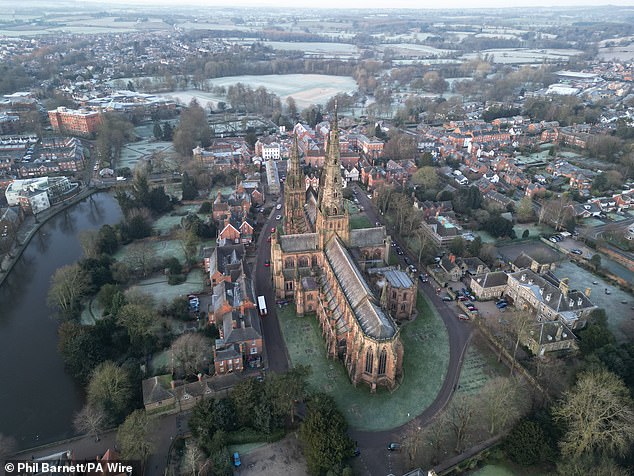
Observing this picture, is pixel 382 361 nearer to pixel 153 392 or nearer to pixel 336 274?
pixel 336 274

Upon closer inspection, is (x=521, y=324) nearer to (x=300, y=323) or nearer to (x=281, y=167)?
(x=300, y=323)

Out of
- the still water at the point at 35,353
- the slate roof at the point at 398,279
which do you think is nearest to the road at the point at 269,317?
the slate roof at the point at 398,279

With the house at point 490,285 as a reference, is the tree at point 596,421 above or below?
above

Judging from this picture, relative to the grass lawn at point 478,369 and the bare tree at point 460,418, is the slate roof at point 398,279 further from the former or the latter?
the bare tree at point 460,418

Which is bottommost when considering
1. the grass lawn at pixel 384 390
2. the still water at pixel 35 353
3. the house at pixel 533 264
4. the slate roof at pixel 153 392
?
the still water at pixel 35 353

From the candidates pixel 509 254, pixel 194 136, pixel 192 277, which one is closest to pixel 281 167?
pixel 194 136

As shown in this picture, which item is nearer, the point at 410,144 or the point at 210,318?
the point at 210,318

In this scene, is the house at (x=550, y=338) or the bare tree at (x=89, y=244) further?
the bare tree at (x=89, y=244)
